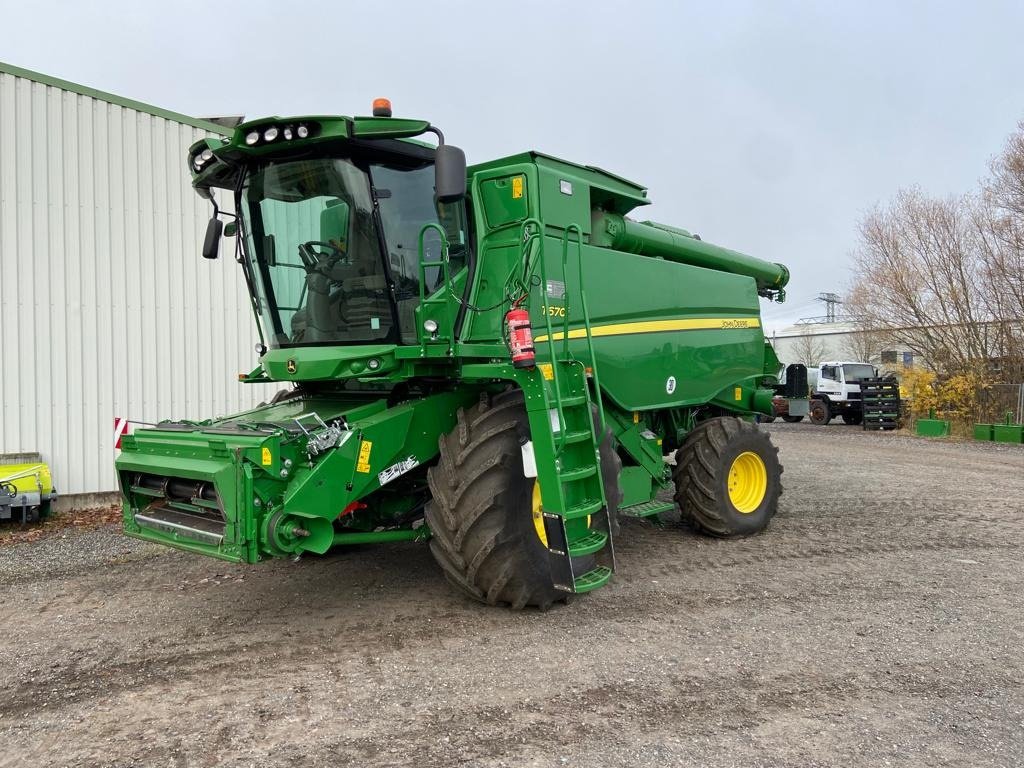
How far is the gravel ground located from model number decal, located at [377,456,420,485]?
0.85 meters

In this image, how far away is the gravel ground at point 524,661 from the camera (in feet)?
9.60

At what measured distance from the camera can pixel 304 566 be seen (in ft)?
18.4

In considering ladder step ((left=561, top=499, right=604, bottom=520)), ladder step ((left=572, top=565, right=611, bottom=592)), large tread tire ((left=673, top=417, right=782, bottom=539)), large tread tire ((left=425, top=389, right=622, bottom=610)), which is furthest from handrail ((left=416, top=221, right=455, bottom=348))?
large tread tire ((left=673, top=417, right=782, bottom=539))

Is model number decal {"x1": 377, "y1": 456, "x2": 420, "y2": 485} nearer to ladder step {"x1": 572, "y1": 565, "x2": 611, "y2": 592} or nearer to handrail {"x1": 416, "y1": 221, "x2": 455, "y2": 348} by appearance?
handrail {"x1": 416, "y1": 221, "x2": 455, "y2": 348}

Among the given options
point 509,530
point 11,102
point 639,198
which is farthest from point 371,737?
point 11,102

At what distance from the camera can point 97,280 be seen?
26.8 feet

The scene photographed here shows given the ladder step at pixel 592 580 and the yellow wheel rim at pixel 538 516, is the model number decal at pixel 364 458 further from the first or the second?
the ladder step at pixel 592 580

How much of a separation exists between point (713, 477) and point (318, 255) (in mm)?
3709

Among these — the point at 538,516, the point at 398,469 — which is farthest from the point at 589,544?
the point at 398,469

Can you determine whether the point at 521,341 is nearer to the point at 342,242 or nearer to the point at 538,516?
the point at 538,516

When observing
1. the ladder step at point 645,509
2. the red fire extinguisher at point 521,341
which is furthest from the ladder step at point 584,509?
the ladder step at point 645,509

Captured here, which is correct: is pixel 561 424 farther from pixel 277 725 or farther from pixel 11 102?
pixel 11 102

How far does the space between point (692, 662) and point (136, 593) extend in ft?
12.3

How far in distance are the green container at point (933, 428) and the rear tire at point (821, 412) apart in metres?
4.23
